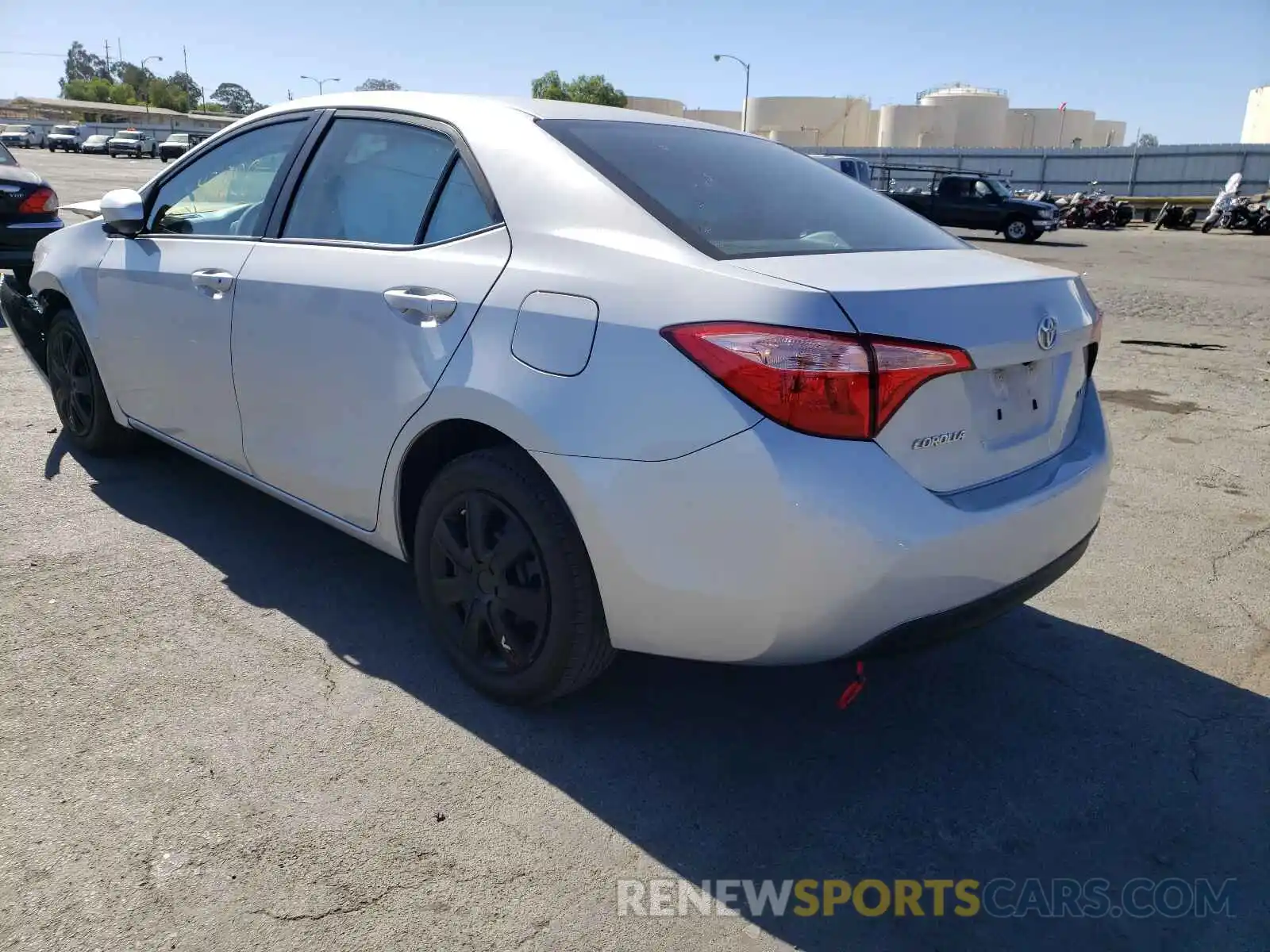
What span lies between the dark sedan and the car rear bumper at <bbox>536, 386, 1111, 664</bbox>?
8.25 meters

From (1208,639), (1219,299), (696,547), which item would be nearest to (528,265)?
(696,547)

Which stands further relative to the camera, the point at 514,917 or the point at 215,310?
the point at 215,310

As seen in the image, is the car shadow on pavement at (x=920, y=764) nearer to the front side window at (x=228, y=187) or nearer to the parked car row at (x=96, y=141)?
the front side window at (x=228, y=187)

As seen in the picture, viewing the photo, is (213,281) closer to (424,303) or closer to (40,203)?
(424,303)

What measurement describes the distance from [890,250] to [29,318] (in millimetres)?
4426

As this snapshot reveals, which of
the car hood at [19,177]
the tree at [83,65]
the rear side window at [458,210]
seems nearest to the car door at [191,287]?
the rear side window at [458,210]

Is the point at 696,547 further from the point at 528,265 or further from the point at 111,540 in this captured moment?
the point at 111,540

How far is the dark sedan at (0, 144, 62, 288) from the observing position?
28.2ft

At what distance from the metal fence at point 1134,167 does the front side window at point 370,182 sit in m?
38.8

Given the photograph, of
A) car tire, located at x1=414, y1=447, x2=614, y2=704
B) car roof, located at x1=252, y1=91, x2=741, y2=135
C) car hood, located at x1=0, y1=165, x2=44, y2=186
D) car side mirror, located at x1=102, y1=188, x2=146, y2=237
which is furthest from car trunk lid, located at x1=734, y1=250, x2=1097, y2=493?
car hood, located at x1=0, y1=165, x2=44, y2=186

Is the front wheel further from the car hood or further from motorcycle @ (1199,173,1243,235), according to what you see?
the car hood

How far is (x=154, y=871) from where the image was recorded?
2.16 meters

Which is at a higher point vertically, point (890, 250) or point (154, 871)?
point (890, 250)

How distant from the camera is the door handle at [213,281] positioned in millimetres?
3400
